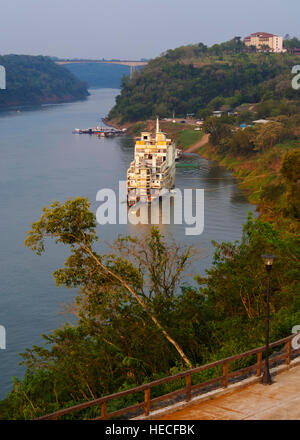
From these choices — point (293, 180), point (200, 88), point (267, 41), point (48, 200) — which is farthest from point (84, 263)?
point (267, 41)

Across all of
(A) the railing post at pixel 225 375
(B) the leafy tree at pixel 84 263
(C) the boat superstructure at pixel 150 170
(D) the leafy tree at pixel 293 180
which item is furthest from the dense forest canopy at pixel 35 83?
(A) the railing post at pixel 225 375

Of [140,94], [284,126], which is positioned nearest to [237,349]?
[284,126]

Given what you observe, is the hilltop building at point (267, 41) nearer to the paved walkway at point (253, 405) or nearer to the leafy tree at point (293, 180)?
the leafy tree at point (293, 180)

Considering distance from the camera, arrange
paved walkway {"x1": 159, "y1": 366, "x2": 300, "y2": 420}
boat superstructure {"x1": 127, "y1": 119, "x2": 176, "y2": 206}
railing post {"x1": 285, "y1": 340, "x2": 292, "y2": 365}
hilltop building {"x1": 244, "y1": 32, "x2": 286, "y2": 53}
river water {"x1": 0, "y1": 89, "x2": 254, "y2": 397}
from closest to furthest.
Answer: paved walkway {"x1": 159, "y1": 366, "x2": 300, "y2": 420}, railing post {"x1": 285, "y1": 340, "x2": 292, "y2": 365}, river water {"x1": 0, "y1": 89, "x2": 254, "y2": 397}, boat superstructure {"x1": 127, "y1": 119, "x2": 176, "y2": 206}, hilltop building {"x1": 244, "y1": 32, "x2": 286, "y2": 53}

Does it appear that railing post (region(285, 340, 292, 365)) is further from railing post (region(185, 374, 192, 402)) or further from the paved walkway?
railing post (region(185, 374, 192, 402))

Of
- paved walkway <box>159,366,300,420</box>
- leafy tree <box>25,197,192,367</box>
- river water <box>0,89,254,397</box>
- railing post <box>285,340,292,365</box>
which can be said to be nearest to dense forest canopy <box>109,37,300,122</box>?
river water <box>0,89,254,397</box>

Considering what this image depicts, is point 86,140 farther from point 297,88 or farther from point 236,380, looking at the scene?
point 236,380
